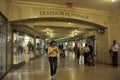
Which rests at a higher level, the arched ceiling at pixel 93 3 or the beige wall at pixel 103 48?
the arched ceiling at pixel 93 3

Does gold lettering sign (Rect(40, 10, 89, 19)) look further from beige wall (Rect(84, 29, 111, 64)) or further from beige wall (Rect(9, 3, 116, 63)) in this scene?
beige wall (Rect(84, 29, 111, 64))

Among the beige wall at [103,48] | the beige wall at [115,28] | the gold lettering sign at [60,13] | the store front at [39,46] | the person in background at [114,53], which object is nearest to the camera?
the gold lettering sign at [60,13]

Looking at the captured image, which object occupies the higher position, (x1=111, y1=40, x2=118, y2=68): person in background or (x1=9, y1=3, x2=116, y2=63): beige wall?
(x1=9, y1=3, x2=116, y2=63): beige wall

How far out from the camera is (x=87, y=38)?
18.9 metres

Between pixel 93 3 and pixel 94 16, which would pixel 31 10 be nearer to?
pixel 93 3

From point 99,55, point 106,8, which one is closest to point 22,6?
point 106,8

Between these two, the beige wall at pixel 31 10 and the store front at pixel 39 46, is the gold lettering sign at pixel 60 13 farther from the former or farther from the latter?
the store front at pixel 39 46

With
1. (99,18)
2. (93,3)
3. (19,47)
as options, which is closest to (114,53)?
(99,18)

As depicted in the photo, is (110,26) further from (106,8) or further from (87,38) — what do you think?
(87,38)

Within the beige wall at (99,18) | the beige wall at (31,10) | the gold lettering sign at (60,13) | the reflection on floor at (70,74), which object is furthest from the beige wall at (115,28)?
the reflection on floor at (70,74)

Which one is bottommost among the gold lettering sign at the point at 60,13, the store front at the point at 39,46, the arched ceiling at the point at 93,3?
the store front at the point at 39,46

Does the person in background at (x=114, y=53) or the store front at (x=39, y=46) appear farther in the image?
the store front at (x=39, y=46)

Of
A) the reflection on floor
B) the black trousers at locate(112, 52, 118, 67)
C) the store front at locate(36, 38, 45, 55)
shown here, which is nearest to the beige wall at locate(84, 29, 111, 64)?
the black trousers at locate(112, 52, 118, 67)

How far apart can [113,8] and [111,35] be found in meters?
2.10
